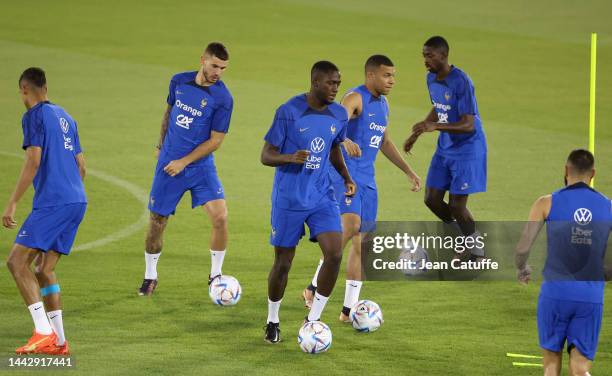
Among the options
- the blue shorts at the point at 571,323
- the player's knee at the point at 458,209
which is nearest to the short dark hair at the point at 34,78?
the blue shorts at the point at 571,323

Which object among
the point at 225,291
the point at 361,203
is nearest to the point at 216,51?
the point at 361,203

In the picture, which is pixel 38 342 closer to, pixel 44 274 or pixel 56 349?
pixel 56 349

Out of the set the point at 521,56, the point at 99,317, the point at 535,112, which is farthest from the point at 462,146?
the point at 521,56

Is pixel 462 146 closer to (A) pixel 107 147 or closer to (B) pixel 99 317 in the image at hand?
(B) pixel 99 317

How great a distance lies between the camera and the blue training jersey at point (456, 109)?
12914 millimetres

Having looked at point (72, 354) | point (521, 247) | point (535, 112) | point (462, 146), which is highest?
point (535, 112)

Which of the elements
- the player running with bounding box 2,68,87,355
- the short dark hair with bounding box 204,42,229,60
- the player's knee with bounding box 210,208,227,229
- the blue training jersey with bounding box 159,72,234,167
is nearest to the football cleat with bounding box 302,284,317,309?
the player's knee with bounding box 210,208,227,229

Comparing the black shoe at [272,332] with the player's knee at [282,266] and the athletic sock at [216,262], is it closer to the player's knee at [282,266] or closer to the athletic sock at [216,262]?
the player's knee at [282,266]

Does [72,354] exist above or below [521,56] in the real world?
below

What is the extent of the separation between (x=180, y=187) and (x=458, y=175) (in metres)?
2.90

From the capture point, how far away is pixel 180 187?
1223cm

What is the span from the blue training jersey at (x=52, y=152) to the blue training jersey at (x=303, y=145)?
161 cm

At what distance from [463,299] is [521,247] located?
12.0 ft

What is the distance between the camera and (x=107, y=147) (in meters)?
19.1
